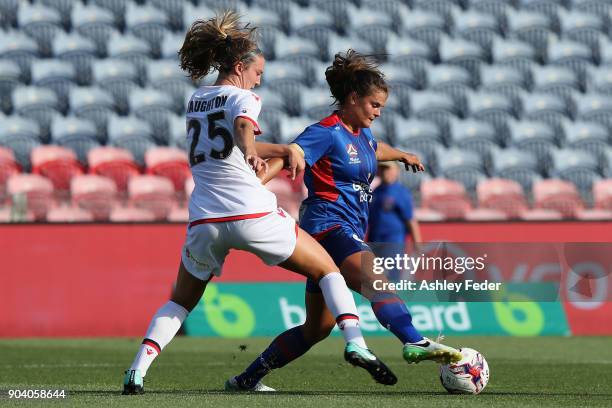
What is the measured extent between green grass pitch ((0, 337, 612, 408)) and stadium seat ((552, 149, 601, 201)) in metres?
3.65

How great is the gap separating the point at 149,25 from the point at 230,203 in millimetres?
13327

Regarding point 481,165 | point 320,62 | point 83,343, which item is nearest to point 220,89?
point 83,343

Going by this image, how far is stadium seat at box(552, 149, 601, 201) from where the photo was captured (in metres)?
16.7

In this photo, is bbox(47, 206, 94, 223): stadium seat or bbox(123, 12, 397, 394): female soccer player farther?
bbox(47, 206, 94, 223): stadium seat

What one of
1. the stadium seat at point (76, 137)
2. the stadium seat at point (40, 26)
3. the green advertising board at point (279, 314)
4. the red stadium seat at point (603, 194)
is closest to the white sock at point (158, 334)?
the green advertising board at point (279, 314)

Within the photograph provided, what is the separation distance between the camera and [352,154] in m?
6.69

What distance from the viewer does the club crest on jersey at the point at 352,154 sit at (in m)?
6.68

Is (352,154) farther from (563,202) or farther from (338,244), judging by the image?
(563,202)

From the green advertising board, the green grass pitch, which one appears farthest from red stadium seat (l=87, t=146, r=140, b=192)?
the green grass pitch

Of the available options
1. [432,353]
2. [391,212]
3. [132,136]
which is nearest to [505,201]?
[391,212]

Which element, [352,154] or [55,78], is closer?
[352,154]

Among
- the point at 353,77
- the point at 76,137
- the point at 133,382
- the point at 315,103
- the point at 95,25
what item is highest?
the point at 353,77

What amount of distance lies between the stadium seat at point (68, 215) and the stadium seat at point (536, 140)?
6689 mm

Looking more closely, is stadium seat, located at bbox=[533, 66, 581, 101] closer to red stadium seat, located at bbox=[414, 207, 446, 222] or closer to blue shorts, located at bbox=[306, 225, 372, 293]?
red stadium seat, located at bbox=[414, 207, 446, 222]
